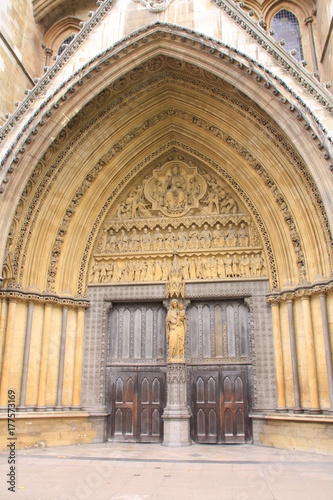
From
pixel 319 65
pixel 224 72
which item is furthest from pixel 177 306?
pixel 319 65

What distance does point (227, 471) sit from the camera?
23.8 feet

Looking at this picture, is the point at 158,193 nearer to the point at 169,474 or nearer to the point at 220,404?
the point at 220,404

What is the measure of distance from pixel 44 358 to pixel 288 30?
11.6m

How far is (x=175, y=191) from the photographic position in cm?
1290

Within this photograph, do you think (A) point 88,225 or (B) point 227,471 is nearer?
(B) point 227,471

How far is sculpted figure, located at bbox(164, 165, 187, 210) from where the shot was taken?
503 inches

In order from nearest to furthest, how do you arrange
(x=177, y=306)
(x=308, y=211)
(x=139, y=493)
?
(x=139, y=493) < (x=308, y=211) < (x=177, y=306)

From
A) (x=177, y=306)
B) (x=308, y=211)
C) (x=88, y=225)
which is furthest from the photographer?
(x=88, y=225)

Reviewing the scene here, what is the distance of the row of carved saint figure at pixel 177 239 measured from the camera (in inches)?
479

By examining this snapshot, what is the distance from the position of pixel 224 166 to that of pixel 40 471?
27.7ft

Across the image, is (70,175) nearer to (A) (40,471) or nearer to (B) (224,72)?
(B) (224,72)

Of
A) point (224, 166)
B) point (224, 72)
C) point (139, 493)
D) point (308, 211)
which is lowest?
point (139, 493)

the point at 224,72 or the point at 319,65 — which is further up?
the point at 319,65

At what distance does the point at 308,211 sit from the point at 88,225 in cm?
562
